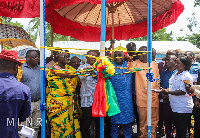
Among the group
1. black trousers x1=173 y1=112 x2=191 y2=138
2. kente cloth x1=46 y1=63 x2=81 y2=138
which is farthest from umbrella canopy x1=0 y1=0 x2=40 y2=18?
black trousers x1=173 y1=112 x2=191 y2=138

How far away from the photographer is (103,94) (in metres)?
2.52

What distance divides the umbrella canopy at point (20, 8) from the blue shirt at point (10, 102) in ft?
6.10

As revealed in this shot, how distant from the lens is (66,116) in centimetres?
353

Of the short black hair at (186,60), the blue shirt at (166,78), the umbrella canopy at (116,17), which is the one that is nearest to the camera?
the short black hair at (186,60)

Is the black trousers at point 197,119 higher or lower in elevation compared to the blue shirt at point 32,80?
lower

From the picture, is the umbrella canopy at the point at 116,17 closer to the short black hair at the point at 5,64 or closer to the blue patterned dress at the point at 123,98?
the blue patterned dress at the point at 123,98

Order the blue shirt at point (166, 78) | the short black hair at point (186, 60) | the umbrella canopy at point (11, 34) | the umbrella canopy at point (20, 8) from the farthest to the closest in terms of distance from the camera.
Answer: the umbrella canopy at point (11, 34), the blue shirt at point (166, 78), the umbrella canopy at point (20, 8), the short black hair at point (186, 60)

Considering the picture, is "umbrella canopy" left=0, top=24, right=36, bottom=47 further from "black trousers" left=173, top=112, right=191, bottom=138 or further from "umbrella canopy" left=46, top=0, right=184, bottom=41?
"black trousers" left=173, top=112, right=191, bottom=138

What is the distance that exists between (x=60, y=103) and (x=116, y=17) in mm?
2705

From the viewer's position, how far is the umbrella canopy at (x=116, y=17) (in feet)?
13.6

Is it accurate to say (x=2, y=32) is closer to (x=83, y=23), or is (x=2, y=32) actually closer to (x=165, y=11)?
(x=83, y=23)

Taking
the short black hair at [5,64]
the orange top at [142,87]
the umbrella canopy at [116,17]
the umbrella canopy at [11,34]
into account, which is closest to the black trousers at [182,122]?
the orange top at [142,87]

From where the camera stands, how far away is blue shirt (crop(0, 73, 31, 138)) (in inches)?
81.0

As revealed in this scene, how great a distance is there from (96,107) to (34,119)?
177cm
